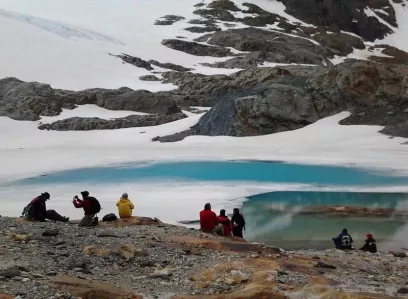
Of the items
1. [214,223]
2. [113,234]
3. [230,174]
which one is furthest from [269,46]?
[113,234]

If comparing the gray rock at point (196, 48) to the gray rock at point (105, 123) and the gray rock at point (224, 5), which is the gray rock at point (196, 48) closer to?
the gray rock at point (224, 5)

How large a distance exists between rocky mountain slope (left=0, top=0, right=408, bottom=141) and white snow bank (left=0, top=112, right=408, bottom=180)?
200 cm

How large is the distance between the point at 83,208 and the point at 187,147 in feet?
93.6

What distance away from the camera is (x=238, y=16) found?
110 m

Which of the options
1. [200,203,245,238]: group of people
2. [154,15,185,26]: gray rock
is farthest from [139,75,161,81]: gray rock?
[200,203,245,238]: group of people

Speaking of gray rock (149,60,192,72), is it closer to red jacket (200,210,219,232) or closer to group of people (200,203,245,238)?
group of people (200,203,245,238)

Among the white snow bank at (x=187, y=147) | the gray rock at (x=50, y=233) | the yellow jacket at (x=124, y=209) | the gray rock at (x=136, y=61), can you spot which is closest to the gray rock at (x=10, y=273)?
the gray rock at (x=50, y=233)

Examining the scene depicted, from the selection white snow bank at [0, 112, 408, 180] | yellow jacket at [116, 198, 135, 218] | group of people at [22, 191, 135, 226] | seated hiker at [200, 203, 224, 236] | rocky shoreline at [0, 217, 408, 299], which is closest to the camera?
rocky shoreline at [0, 217, 408, 299]

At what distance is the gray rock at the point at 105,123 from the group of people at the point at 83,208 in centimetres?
3871

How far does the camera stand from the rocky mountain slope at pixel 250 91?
4638 cm

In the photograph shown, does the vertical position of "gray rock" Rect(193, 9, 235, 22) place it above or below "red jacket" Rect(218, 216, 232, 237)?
above

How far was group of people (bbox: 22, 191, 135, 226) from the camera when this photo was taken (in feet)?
41.6

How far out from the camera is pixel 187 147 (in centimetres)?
4162

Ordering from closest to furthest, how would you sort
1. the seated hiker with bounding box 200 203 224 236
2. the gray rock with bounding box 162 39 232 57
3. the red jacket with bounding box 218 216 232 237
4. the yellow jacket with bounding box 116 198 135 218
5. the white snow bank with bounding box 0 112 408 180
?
the seated hiker with bounding box 200 203 224 236 → the red jacket with bounding box 218 216 232 237 → the yellow jacket with bounding box 116 198 135 218 → the white snow bank with bounding box 0 112 408 180 → the gray rock with bounding box 162 39 232 57
